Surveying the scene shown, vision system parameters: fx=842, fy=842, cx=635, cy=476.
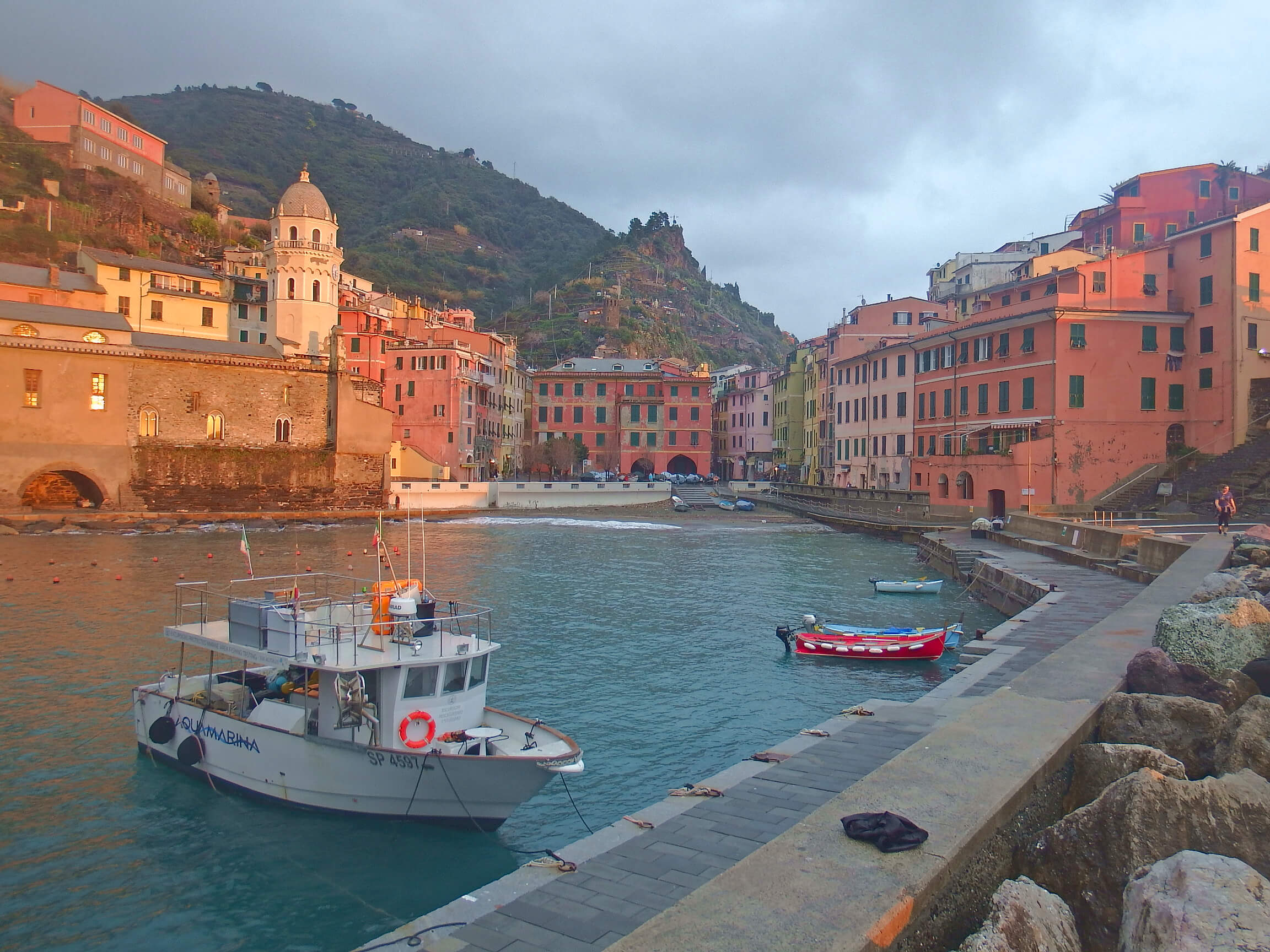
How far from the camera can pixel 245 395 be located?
209 ft

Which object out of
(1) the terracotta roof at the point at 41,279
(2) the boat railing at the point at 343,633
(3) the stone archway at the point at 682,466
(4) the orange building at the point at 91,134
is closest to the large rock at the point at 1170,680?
(2) the boat railing at the point at 343,633

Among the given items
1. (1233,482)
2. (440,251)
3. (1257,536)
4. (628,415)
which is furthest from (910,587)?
(440,251)

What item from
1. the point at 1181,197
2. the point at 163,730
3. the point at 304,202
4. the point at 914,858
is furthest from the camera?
the point at 304,202

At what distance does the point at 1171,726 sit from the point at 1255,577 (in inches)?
405

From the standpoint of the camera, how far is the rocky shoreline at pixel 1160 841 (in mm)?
4879

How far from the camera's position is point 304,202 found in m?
73.3

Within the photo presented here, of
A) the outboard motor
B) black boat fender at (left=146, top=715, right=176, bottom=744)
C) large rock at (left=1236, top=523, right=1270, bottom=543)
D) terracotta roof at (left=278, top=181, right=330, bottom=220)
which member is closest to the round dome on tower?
terracotta roof at (left=278, top=181, right=330, bottom=220)

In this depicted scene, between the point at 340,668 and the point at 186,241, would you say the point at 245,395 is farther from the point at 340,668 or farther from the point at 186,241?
the point at 340,668

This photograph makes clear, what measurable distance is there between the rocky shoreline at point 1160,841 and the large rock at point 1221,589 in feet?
15.0

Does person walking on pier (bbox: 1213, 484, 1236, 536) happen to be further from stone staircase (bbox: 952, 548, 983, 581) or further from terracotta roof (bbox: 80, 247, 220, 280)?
terracotta roof (bbox: 80, 247, 220, 280)

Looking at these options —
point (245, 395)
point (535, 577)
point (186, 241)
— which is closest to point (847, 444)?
point (535, 577)

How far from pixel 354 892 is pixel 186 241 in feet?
324

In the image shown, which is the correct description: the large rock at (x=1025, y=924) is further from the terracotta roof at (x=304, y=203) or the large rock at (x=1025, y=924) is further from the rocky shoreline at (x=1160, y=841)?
the terracotta roof at (x=304, y=203)

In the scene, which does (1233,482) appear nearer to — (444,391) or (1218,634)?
(1218,634)
